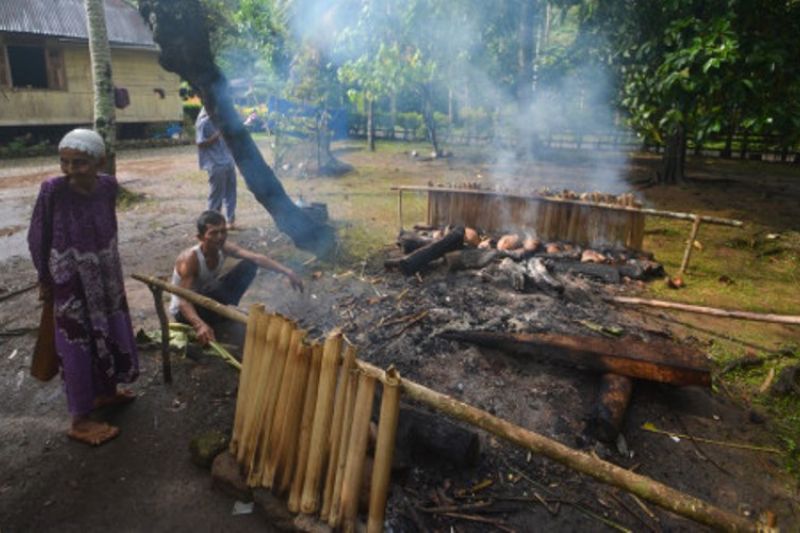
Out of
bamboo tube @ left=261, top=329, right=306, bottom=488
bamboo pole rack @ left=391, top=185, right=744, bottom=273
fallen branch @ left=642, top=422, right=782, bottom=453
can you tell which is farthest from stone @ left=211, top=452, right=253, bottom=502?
bamboo pole rack @ left=391, top=185, right=744, bottom=273

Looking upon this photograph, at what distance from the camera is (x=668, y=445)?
12.5 feet

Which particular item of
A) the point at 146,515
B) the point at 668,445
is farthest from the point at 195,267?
the point at 668,445

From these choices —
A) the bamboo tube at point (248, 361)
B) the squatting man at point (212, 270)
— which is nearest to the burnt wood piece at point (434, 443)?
the bamboo tube at point (248, 361)

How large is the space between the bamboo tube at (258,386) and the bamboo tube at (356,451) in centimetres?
70

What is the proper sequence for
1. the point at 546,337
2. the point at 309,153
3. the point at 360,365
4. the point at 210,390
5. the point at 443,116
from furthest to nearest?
the point at 443,116, the point at 309,153, the point at 546,337, the point at 210,390, the point at 360,365

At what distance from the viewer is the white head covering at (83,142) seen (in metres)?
3.15

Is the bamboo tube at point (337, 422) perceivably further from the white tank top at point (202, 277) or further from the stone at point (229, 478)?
the white tank top at point (202, 277)

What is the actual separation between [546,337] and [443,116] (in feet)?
81.7

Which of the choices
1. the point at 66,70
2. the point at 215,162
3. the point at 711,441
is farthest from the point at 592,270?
the point at 66,70

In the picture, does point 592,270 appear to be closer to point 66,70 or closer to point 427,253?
point 427,253

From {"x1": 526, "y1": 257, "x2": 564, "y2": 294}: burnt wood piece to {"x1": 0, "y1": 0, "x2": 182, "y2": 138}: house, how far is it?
19483 millimetres

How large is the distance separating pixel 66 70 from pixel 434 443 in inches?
861

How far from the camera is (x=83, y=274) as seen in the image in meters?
3.38

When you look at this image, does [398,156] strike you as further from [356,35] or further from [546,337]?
[546,337]
